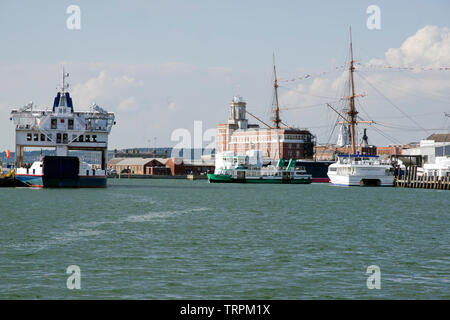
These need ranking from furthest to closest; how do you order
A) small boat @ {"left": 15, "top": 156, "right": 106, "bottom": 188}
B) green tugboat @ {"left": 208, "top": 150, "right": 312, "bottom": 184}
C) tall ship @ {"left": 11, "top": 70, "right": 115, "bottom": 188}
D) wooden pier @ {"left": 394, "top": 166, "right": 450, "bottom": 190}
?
green tugboat @ {"left": 208, "top": 150, "right": 312, "bottom": 184}, wooden pier @ {"left": 394, "top": 166, "right": 450, "bottom": 190}, tall ship @ {"left": 11, "top": 70, "right": 115, "bottom": 188}, small boat @ {"left": 15, "top": 156, "right": 106, "bottom": 188}

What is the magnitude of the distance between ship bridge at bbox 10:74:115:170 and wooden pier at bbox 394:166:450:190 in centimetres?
5444

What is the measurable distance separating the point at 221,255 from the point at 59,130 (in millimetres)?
68066

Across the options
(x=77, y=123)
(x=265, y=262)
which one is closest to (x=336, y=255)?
(x=265, y=262)

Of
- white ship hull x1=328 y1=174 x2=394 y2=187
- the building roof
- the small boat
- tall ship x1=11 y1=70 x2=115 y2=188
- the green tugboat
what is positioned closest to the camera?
the small boat

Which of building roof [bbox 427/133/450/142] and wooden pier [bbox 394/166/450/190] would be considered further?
building roof [bbox 427/133/450/142]

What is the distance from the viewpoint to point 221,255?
1018 inches

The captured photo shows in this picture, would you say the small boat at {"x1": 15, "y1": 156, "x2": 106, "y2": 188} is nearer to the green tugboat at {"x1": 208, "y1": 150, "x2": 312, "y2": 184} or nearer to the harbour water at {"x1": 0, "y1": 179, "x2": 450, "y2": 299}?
the harbour water at {"x1": 0, "y1": 179, "x2": 450, "y2": 299}

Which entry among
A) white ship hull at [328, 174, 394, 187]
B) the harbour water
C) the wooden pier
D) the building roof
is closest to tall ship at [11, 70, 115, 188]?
the harbour water

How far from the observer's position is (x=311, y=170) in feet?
527

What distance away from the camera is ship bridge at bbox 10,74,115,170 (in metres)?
89.2

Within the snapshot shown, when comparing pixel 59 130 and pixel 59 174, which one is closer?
pixel 59 174

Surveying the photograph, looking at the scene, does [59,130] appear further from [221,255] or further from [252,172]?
[221,255]

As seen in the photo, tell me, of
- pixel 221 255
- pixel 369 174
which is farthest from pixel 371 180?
pixel 221 255
